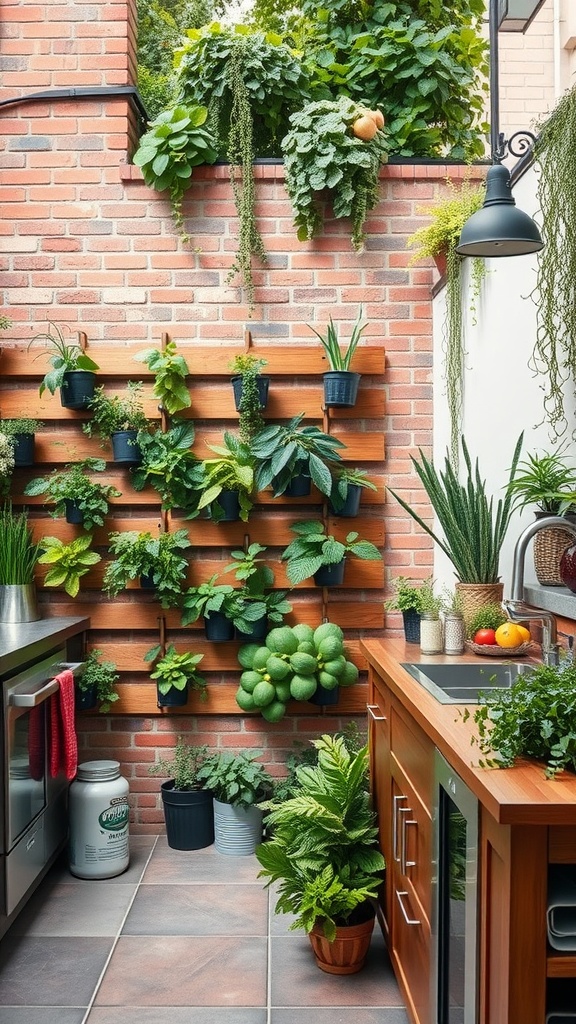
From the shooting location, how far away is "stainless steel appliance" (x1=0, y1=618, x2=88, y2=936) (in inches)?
102

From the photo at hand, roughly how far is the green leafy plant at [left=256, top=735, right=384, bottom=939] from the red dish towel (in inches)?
31.2

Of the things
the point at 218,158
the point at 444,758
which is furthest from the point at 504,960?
the point at 218,158

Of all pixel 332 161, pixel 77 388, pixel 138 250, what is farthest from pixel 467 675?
pixel 138 250

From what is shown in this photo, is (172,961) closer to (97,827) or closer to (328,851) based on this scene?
(328,851)

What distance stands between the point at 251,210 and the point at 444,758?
2.56m

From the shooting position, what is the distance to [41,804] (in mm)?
3002

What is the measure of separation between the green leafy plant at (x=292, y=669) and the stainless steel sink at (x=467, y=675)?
2.80ft

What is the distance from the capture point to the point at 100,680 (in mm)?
3533

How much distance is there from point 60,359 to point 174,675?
1.30 m

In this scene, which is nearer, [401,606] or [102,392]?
[401,606]

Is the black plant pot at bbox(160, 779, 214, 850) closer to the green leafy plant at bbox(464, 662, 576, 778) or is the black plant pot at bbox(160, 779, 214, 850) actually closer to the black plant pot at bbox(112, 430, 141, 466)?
the black plant pot at bbox(112, 430, 141, 466)

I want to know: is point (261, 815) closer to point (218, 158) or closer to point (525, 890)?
point (525, 890)

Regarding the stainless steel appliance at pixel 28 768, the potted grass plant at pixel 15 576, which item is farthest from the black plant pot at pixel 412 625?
the potted grass plant at pixel 15 576

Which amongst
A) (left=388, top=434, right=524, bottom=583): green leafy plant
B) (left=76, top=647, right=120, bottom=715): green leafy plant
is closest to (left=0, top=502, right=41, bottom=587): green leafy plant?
(left=76, top=647, right=120, bottom=715): green leafy plant
